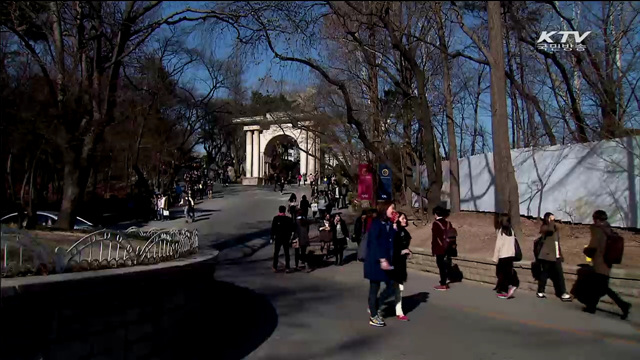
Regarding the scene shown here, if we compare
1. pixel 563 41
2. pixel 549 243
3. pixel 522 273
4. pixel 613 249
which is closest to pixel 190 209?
pixel 563 41

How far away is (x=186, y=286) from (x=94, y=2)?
5235 mm

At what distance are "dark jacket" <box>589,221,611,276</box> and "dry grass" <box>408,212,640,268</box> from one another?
1809 millimetres

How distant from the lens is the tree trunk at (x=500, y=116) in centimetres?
1359

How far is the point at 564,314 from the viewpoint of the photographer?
917 cm

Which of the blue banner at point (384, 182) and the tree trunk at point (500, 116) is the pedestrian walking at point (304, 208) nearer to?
the blue banner at point (384, 182)

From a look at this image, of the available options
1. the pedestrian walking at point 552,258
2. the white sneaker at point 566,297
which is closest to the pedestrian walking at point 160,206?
the pedestrian walking at point 552,258

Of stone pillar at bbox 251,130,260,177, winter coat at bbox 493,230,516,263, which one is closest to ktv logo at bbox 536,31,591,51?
winter coat at bbox 493,230,516,263

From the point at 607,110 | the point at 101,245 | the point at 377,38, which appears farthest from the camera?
the point at 377,38

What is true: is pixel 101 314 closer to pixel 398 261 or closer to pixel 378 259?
pixel 378 259

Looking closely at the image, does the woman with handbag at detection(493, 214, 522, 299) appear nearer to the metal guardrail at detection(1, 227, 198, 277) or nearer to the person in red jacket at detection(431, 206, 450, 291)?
the person in red jacket at detection(431, 206, 450, 291)

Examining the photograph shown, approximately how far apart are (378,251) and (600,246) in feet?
11.4

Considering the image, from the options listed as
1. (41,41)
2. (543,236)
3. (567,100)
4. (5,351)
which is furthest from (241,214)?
(5,351)

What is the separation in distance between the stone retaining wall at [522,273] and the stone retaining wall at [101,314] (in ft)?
23.8

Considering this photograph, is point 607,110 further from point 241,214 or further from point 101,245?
point 241,214
